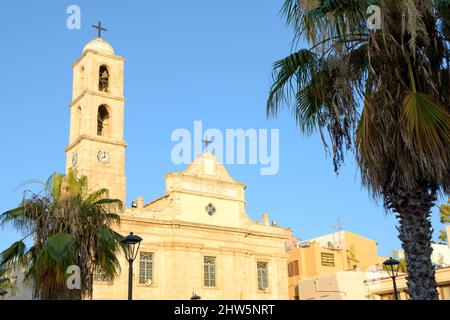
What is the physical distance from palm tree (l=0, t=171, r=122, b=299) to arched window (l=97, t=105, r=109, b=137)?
22.2 meters

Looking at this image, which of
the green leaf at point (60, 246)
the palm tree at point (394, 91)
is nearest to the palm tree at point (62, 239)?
the green leaf at point (60, 246)

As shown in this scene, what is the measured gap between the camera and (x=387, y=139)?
34.1 ft

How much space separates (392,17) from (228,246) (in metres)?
31.6

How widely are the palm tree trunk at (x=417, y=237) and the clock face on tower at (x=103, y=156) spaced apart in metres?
31.0

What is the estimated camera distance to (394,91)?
10.7 metres

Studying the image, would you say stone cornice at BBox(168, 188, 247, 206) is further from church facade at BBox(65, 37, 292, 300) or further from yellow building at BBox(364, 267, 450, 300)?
yellow building at BBox(364, 267, 450, 300)

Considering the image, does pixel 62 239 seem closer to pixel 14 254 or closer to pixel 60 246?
pixel 60 246

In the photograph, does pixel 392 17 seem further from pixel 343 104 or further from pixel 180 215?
pixel 180 215

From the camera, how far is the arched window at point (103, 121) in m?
41.7

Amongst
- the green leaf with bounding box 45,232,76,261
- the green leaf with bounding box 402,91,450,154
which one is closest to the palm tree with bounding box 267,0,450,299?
the green leaf with bounding box 402,91,450,154

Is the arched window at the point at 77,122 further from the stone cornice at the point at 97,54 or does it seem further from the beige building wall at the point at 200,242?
the beige building wall at the point at 200,242

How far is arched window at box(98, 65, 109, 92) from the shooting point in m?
42.4

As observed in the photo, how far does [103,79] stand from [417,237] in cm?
3507
